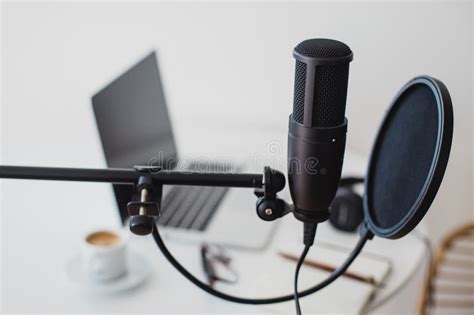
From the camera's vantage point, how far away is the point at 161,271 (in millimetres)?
1140

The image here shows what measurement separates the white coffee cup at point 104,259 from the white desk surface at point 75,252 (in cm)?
4

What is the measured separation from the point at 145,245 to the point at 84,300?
202 mm

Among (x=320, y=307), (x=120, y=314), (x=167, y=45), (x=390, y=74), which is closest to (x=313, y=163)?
(x=320, y=307)

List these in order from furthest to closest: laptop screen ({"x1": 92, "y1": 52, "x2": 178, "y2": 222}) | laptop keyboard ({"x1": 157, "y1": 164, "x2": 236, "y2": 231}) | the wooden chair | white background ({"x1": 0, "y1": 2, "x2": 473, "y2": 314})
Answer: the wooden chair < white background ({"x1": 0, "y1": 2, "x2": 473, "y2": 314}) < laptop keyboard ({"x1": 157, "y1": 164, "x2": 236, "y2": 231}) < laptop screen ({"x1": 92, "y1": 52, "x2": 178, "y2": 222})

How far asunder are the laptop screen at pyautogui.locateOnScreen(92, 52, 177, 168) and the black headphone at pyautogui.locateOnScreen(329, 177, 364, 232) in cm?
44

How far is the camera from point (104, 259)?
108 cm

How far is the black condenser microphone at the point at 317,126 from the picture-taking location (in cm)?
62

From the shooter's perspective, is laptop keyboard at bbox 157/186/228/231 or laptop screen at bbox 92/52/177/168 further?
laptop keyboard at bbox 157/186/228/231

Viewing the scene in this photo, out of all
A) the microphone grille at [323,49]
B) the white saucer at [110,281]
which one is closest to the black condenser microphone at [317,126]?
the microphone grille at [323,49]

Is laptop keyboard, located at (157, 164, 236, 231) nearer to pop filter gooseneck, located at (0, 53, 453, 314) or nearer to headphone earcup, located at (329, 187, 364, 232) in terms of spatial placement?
headphone earcup, located at (329, 187, 364, 232)

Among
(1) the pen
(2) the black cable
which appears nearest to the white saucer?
(1) the pen

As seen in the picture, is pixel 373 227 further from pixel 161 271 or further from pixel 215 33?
pixel 215 33

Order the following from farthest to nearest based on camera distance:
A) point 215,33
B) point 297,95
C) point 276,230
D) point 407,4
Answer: point 215,33 → point 407,4 → point 276,230 → point 297,95

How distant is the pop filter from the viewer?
65 centimetres
